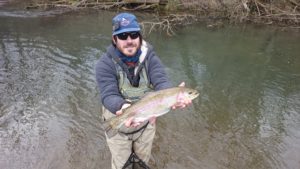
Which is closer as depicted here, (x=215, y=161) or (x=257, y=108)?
(x=215, y=161)

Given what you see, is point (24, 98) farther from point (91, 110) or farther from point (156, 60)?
point (156, 60)

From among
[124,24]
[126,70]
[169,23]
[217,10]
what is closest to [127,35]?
[124,24]

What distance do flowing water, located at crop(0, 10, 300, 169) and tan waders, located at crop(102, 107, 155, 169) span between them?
124 centimetres

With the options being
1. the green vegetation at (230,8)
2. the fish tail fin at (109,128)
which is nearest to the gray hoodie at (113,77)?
the fish tail fin at (109,128)

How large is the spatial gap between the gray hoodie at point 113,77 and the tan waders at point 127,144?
0.42 metres

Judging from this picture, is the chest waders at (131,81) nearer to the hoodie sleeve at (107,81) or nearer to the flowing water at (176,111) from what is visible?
the hoodie sleeve at (107,81)

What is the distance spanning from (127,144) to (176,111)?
11.3 ft

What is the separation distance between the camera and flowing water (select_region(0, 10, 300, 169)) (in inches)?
239

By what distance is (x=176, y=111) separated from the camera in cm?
772

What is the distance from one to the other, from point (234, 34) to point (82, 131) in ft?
34.7

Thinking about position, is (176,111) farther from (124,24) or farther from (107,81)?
(124,24)

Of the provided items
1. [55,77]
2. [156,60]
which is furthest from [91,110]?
[156,60]

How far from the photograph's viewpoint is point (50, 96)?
332 inches

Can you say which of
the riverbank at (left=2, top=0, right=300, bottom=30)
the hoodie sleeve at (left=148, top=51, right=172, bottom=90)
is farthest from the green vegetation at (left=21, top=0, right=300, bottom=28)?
the hoodie sleeve at (left=148, top=51, right=172, bottom=90)
